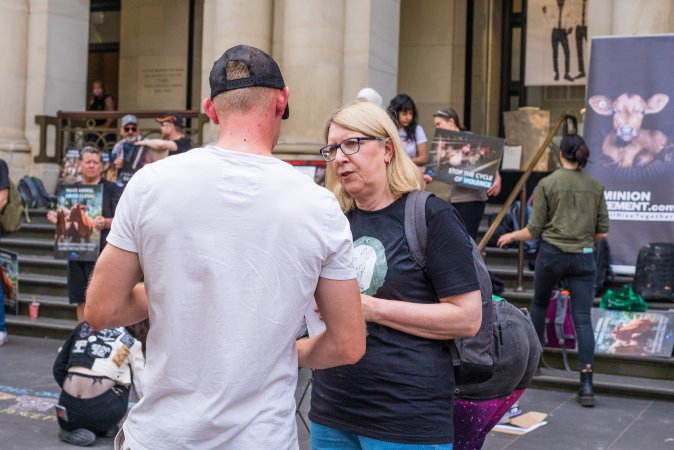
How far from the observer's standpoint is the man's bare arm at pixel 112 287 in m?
2.41

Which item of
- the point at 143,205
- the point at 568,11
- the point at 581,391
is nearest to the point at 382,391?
the point at 143,205

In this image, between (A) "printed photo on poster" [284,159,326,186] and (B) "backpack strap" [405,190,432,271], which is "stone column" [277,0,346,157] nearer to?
(A) "printed photo on poster" [284,159,326,186]

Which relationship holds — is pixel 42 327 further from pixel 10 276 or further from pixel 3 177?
pixel 3 177

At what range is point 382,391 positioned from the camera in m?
3.12

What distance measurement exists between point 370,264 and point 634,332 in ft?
20.2

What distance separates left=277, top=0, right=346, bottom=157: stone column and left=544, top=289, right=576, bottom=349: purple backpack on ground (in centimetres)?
424

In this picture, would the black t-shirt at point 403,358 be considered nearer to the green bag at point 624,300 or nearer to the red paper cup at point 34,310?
the green bag at point 624,300

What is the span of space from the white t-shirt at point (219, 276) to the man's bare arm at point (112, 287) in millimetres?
30

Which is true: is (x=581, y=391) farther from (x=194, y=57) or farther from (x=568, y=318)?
(x=194, y=57)

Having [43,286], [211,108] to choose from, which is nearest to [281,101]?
[211,108]

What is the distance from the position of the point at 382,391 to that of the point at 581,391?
5081 mm

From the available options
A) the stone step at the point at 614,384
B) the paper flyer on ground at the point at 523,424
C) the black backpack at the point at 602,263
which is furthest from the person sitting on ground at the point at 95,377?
the black backpack at the point at 602,263

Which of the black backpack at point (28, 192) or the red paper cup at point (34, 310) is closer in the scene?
the red paper cup at point (34, 310)

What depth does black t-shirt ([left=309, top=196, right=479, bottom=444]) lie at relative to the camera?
3.11m
